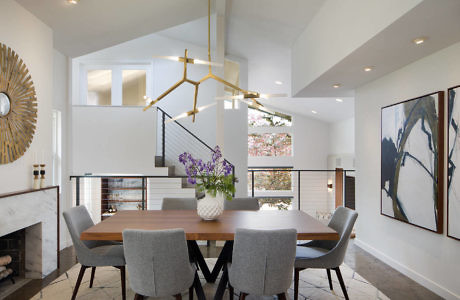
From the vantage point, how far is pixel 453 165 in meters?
2.88

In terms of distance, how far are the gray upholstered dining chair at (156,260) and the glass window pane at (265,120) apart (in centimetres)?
982

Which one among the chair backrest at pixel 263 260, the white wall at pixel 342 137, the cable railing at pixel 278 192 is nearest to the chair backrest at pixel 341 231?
the chair backrest at pixel 263 260

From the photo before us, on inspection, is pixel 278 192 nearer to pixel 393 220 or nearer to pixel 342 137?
pixel 342 137

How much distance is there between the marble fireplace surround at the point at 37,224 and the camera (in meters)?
3.07

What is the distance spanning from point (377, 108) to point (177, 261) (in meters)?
3.47

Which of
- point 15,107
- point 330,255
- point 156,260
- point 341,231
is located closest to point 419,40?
point 341,231

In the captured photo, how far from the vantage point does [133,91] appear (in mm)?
7199

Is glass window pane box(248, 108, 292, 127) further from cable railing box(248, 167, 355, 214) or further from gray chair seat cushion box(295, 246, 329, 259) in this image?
gray chair seat cushion box(295, 246, 329, 259)

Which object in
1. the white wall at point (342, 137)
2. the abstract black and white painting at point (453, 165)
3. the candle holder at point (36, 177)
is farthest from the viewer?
the white wall at point (342, 137)

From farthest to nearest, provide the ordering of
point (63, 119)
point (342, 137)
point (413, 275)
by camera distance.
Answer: point (342, 137)
point (63, 119)
point (413, 275)

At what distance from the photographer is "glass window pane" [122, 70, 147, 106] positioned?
715 cm

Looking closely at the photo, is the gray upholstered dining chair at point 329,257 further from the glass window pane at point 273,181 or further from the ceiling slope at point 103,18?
the glass window pane at point 273,181

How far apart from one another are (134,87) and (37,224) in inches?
168

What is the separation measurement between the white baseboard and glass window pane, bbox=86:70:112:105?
18.9ft
